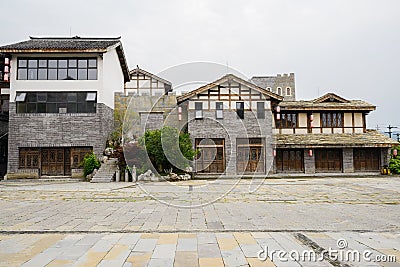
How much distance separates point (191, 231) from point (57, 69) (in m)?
16.3

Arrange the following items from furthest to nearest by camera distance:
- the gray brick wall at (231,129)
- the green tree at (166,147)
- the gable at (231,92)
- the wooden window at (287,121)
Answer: the wooden window at (287,121) → the gray brick wall at (231,129) → the gable at (231,92) → the green tree at (166,147)

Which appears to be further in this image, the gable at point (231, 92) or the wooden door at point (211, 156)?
the wooden door at point (211, 156)

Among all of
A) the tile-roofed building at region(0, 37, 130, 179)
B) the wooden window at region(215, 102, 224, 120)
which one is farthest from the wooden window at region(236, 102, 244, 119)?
the tile-roofed building at region(0, 37, 130, 179)

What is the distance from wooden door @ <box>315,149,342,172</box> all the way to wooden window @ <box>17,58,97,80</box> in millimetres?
13941

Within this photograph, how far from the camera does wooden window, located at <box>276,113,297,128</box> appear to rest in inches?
852

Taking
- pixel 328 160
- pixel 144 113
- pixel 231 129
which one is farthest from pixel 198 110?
pixel 328 160

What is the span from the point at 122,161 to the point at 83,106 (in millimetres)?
4090

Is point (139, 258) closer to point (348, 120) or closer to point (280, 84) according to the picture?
point (348, 120)

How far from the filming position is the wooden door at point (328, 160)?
831 inches

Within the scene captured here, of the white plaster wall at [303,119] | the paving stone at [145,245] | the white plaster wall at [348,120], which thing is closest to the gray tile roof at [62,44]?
the white plaster wall at [303,119]

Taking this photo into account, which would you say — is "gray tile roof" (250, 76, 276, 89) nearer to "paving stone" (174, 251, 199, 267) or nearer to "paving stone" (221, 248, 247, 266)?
"paving stone" (221, 248, 247, 266)

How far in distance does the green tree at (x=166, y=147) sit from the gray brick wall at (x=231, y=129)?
219 cm

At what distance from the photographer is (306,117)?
2180 centimetres

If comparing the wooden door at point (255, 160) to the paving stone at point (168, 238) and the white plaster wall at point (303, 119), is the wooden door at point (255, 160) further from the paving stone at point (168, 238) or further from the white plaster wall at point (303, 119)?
the paving stone at point (168, 238)
